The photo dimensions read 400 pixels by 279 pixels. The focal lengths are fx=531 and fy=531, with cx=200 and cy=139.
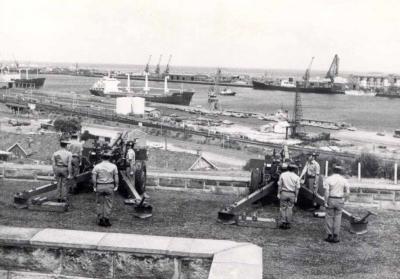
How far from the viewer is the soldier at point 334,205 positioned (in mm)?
6863

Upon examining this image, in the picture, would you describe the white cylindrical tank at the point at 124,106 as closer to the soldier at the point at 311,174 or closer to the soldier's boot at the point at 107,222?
the soldier at the point at 311,174

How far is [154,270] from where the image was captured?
4121mm

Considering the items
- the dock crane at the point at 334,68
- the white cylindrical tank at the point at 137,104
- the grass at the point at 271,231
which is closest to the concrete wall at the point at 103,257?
the grass at the point at 271,231

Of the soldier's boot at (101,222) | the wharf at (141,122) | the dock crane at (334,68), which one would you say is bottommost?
the wharf at (141,122)

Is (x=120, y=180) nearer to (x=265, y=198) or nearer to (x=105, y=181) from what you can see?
(x=105, y=181)

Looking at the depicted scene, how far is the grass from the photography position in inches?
231

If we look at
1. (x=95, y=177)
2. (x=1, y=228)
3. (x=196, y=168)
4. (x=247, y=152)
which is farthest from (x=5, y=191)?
(x=247, y=152)

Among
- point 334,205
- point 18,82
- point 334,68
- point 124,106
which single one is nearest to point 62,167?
point 334,205

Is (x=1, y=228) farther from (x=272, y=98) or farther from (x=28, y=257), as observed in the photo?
(x=272, y=98)

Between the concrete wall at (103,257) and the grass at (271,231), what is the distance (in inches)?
63.4

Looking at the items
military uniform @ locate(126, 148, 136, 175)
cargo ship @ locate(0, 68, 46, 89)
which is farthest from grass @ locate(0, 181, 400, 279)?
cargo ship @ locate(0, 68, 46, 89)

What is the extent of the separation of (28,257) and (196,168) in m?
24.6

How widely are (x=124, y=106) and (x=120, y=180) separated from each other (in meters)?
69.1

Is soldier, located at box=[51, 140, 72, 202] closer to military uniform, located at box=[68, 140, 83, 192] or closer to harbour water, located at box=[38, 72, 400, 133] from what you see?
military uniform, located at box=[68, 140, 83, 192]
